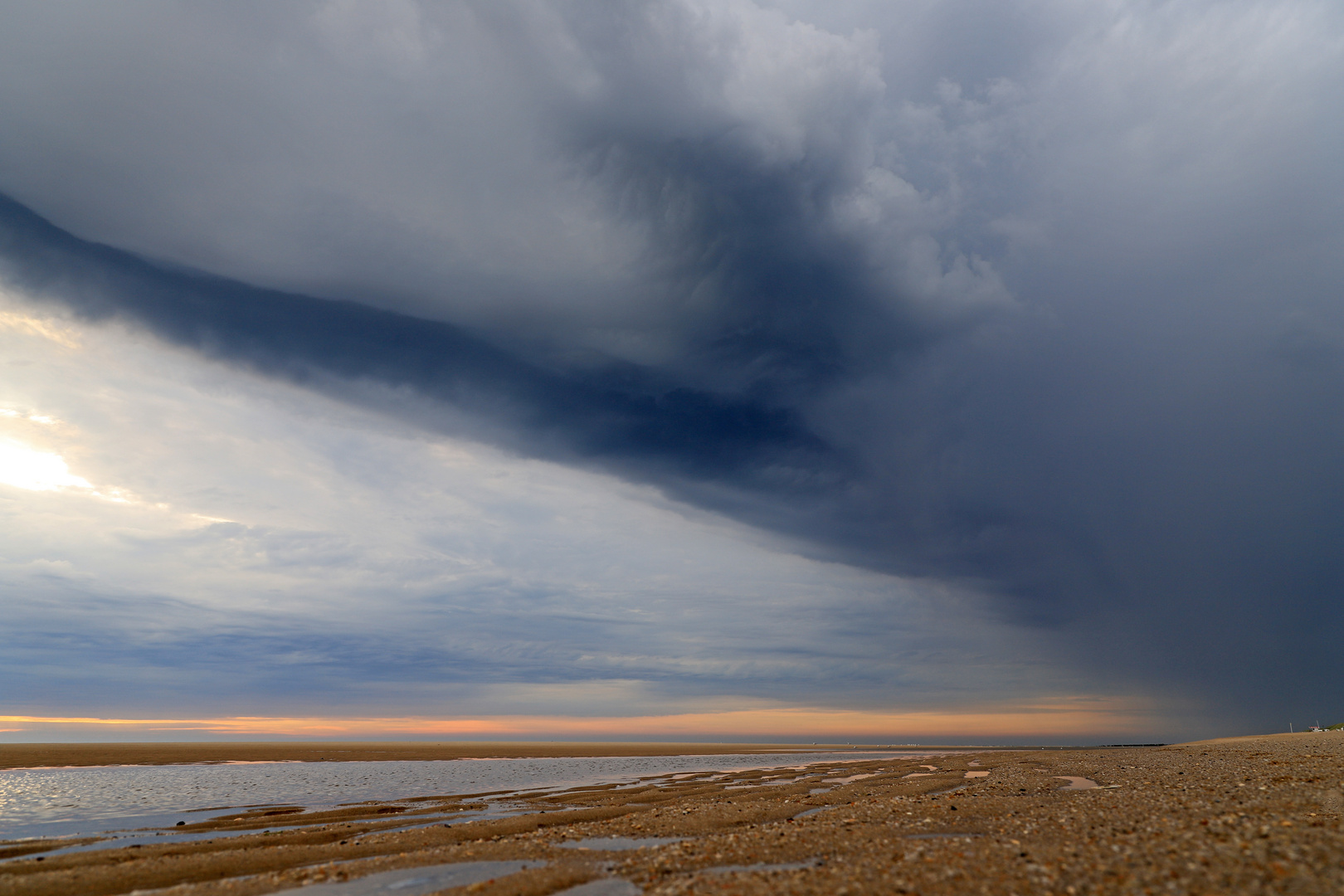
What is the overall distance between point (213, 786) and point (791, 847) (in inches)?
2105

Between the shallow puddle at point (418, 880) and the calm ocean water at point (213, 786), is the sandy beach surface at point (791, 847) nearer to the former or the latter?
the shallow puddle at point (418, 880)

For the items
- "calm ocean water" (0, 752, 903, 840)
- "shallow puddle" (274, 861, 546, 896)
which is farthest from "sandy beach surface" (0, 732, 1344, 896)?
"calm ocean water" (0, 752, 903, 840)

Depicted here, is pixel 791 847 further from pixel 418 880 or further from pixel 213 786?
pixel 213 786

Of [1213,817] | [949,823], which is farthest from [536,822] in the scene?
[1213,817]

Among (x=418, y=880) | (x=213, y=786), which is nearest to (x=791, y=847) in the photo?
(x=418, y=880)

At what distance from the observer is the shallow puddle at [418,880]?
16531mm

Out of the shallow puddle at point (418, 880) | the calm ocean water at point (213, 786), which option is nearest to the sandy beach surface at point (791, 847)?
the shallow puddle at point (418, 880)

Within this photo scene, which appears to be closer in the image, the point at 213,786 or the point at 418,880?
the point at 418,880

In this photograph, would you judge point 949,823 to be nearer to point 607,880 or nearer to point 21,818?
point 607,880

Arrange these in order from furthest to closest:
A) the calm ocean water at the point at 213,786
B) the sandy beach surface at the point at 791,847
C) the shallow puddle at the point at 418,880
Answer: the calm ocean water at the point at 213,786, the shallow puddle at the point at 418,880, the sandy beach surface at the point at 791,847

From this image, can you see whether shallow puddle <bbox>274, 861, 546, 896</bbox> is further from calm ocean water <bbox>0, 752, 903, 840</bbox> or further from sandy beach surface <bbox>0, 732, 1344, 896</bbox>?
calm ocean water <bbox>0, 752, 903, 840</bbox>

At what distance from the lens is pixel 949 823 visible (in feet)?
Answer: 73.6

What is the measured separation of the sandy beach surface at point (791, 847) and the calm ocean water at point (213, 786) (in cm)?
511

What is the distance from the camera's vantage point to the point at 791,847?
64.2 feet
